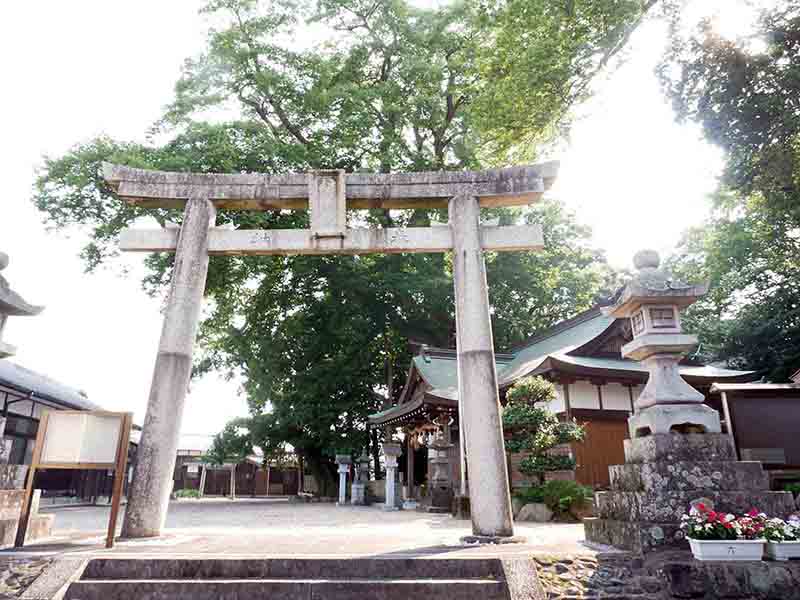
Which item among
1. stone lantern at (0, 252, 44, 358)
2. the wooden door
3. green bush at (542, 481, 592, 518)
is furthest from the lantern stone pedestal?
the wooden door

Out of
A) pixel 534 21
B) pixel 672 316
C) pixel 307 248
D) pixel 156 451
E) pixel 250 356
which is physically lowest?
pixel 156 451

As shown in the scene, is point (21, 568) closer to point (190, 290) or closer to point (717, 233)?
point (190, 290)

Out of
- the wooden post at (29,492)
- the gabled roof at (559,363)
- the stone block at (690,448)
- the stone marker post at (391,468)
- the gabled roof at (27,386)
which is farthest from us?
the stone marker post at (391,468)

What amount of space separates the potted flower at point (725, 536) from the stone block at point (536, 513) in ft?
24.9

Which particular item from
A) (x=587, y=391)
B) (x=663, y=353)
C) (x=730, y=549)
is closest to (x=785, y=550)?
(x=730, y=549)

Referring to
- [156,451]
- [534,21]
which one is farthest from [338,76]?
[156,451]

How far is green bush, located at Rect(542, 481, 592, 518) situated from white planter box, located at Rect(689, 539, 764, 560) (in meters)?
7.59

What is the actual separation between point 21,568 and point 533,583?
15.1ft

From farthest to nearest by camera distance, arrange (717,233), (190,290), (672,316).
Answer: (717,233) < (190,290) < (672,316)

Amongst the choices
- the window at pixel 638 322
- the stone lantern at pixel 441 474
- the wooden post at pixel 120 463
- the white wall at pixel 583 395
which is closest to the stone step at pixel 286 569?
the wooden post at pixel 120 463

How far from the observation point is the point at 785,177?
36.1 ft

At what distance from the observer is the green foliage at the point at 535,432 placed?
1210 cm

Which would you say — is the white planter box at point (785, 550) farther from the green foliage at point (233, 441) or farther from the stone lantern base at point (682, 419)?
the green foliage at point (233, 441)

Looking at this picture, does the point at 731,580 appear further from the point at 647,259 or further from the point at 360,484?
the point at 360,484
